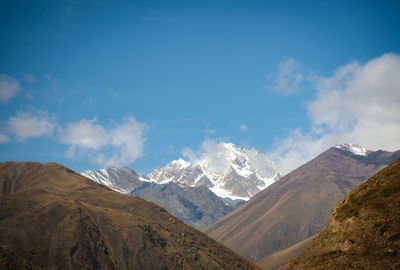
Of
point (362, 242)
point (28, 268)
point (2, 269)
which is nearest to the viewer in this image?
point (362, 242)

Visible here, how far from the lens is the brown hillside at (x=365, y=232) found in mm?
74250

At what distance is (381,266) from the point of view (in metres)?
69.8

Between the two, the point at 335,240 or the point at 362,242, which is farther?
the point at 335,240

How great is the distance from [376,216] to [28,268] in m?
181

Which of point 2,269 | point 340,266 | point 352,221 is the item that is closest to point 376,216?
point 352,221

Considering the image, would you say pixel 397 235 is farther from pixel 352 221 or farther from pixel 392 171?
pixel 392 171

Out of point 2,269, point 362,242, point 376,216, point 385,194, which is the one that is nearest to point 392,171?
point 385,194

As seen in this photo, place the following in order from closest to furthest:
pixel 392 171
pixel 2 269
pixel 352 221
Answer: pixel 352 221 → pixel 392 171 → pixel 2 269

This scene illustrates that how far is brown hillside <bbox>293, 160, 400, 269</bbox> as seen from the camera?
74.2 metres

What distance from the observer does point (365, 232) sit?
82.6 metres

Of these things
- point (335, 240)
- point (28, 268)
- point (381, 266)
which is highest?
point (28, 268)

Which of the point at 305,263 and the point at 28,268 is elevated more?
the point at 28,268

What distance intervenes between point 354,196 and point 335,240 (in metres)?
15.9

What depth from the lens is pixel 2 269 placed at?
184m
